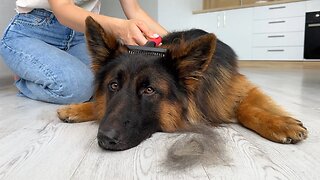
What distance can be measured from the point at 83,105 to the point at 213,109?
2.32 feet

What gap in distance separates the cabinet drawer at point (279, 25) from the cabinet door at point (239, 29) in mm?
212

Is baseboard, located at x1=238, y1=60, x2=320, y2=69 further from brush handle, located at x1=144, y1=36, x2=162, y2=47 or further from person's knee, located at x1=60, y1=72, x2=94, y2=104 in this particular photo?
brush handle, located at x1=144, y1=36, x2=162, y2=47

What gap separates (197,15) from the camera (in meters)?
7.84

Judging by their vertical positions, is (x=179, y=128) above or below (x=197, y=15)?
below

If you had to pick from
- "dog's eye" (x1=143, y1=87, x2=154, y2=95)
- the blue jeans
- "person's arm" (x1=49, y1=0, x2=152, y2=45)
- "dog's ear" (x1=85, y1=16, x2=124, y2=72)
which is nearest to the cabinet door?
the blue jeans

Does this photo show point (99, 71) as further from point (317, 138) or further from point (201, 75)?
point (317, 138)

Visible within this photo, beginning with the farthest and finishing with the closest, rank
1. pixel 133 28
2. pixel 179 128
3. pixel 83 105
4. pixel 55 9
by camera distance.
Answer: pixel 55 9
pixel 83 105
pixel 133 28
pixel 179 128

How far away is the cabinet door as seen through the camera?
7094 millimetres

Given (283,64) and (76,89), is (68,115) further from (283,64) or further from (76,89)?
(283,64)

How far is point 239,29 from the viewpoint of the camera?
7227 mm

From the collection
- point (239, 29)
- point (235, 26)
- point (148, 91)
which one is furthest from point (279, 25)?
point (148, 91)

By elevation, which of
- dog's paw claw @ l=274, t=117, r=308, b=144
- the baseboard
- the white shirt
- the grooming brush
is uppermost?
the white shirt

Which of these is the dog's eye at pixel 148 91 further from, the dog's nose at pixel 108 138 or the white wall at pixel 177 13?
the white wall at pixel 177 13

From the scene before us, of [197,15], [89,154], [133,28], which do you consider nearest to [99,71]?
[133,28]
